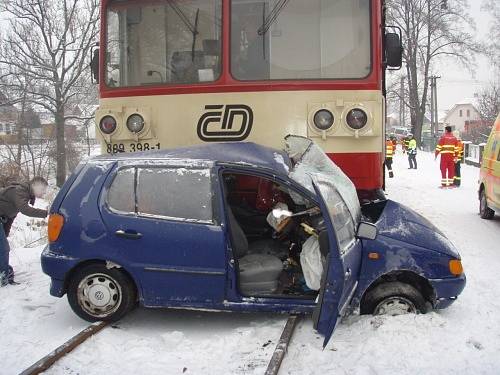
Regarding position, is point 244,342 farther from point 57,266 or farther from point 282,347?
point 57,266

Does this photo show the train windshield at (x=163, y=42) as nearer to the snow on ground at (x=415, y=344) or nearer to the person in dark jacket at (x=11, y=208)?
the person in dark jacket at (x=11, y=208)

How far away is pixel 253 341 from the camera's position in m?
4.34

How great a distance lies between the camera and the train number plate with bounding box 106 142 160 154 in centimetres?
607

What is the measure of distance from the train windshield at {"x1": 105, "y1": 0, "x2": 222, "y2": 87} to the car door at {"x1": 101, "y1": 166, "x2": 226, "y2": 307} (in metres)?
1.80

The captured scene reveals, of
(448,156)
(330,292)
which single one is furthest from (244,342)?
(448,156)

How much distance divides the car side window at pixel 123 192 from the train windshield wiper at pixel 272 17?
90.0 inches

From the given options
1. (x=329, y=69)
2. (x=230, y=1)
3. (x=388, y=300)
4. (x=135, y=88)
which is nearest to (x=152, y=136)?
(x=135, y=88)

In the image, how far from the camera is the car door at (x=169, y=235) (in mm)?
4441

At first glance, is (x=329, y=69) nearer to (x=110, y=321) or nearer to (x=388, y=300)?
(x=388, y=300)

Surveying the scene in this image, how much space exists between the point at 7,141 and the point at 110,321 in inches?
934

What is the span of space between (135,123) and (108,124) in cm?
36

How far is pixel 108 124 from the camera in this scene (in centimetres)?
618

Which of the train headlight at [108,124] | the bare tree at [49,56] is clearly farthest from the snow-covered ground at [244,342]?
the bare tree at [49,56]

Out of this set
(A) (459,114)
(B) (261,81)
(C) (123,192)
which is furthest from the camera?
(A) (459,114)
